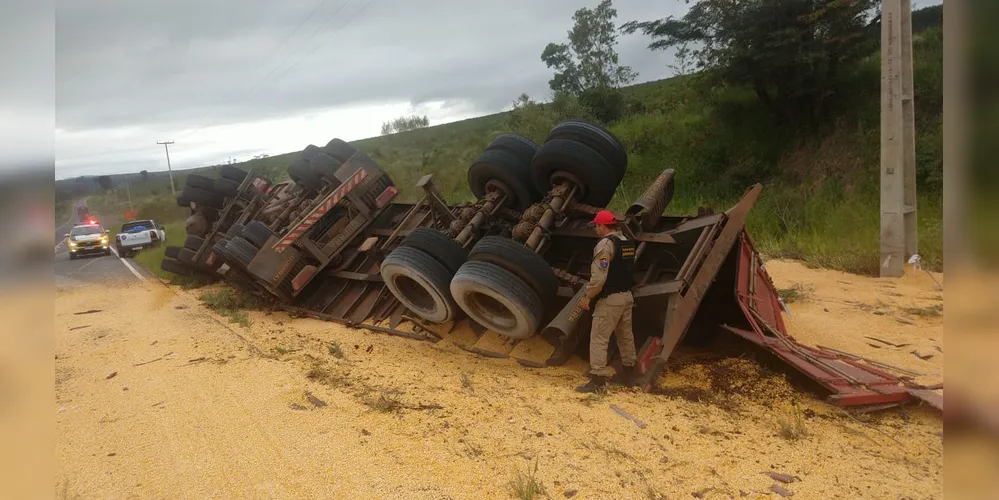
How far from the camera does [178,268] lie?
1264cm

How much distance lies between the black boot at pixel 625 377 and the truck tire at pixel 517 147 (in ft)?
10.1

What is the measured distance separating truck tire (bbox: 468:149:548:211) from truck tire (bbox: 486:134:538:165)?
6 centimetres

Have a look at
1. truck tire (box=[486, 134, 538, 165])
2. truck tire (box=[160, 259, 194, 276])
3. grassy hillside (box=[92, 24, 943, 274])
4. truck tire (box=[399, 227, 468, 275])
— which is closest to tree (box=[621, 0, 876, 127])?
grassy hillside (box=[92, 24, 943, 274])

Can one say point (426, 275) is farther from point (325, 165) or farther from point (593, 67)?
point (593, 67)

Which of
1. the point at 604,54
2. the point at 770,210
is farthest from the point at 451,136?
the point at 770,210

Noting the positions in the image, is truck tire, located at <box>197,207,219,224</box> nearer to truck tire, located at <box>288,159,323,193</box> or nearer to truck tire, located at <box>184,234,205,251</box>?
truck tire, located at <box>184,234,205,251</box>

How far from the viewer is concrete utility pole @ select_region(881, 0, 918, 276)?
882 cm

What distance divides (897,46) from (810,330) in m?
5.16

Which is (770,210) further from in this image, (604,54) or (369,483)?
(604,54)

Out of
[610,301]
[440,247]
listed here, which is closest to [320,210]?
[440,247]

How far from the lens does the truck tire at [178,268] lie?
12.6 metres

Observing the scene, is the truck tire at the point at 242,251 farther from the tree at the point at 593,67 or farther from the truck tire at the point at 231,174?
the tree at the point at 593,67

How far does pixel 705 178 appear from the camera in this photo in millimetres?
19156

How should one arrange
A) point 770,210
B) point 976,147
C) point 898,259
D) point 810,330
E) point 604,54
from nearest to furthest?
1. point 976,147
2. point 810,330
3. point 898,259
4. point 770,210
5. point 604,54
